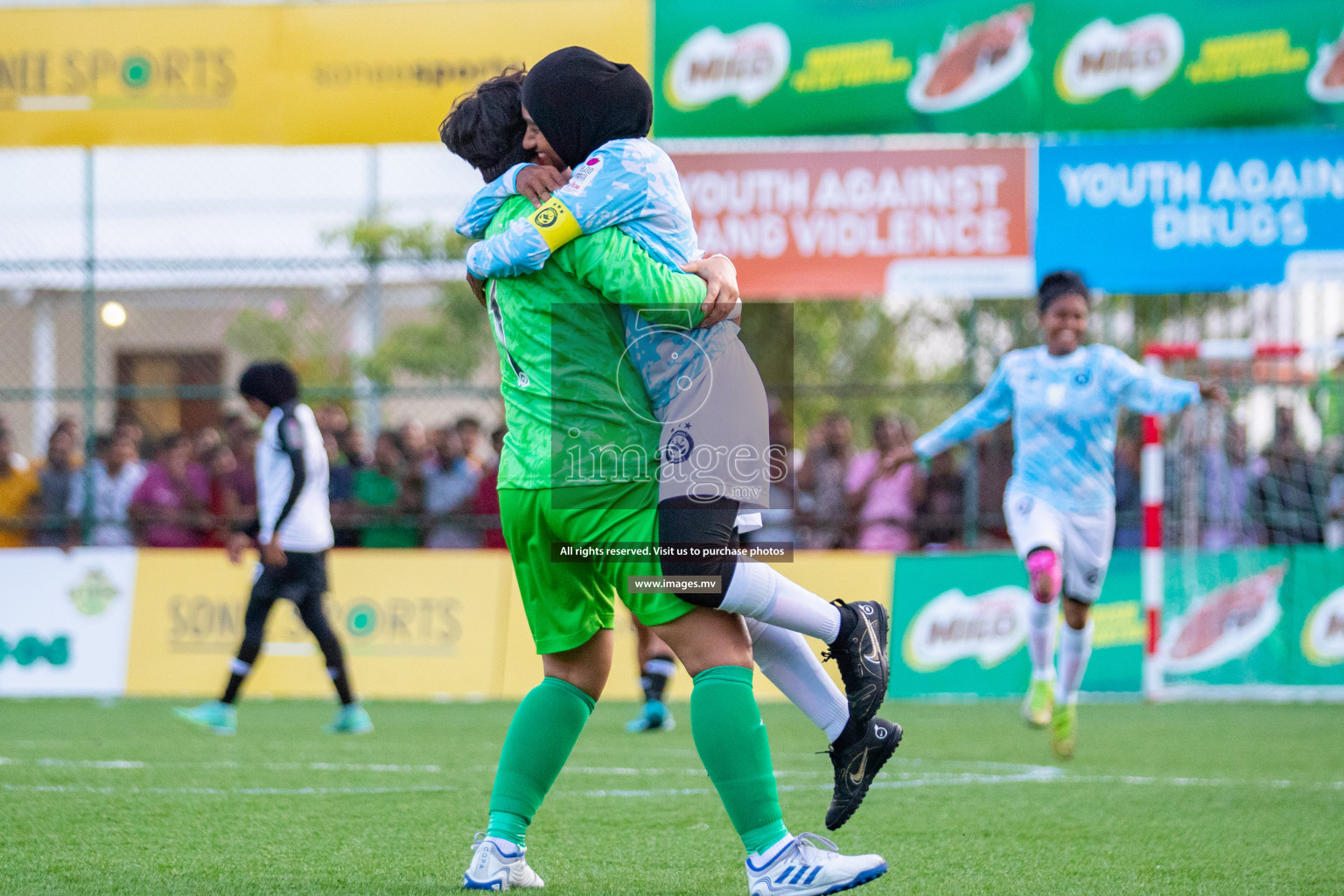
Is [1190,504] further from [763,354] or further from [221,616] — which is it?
[763,354]

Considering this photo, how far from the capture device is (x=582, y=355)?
3.49 meters

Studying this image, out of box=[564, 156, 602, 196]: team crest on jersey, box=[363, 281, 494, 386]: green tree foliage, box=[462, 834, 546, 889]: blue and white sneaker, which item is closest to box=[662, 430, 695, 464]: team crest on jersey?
box=[564, 156, 602, 196]: team crest on jersey

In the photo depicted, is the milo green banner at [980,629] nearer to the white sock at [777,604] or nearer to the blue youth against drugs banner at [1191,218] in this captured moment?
the blue youth against drugs banner at [1191,218]

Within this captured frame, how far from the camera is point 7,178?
475 inches

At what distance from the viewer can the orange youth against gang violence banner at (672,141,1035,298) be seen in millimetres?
10789

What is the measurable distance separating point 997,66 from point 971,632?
408 centimetres

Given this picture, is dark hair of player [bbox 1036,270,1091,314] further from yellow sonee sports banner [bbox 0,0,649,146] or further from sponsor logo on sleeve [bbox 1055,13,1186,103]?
yellow sonee sports banner [bbox 0,0,649,146]

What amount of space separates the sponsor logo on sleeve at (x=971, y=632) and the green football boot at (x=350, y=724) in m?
4.08

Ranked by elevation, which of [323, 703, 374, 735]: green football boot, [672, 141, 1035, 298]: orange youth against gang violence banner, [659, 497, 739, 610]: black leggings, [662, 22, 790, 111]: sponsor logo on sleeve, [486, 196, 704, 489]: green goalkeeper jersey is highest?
[662, 22, 790, 111]: sponsor logo on sleeve

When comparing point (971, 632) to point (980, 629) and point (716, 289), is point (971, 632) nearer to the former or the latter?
point (980, 629)

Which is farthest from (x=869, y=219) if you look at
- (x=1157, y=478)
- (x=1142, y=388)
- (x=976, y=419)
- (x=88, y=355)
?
(x=88, y=355)

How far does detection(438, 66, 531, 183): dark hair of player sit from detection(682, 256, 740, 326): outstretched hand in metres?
0.57

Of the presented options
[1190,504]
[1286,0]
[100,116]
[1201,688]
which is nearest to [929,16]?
[1286,0]

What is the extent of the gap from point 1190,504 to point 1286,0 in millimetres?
3746
